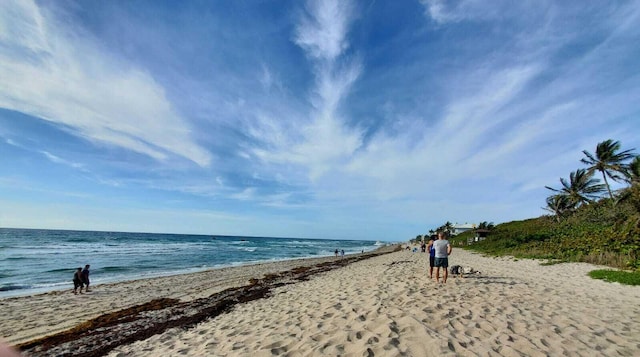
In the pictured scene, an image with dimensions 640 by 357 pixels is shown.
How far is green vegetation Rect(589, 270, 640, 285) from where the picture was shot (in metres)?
11.3

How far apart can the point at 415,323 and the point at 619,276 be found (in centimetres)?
1130

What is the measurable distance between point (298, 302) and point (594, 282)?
1103cm

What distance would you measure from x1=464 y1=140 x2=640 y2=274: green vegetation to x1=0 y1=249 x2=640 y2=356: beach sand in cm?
599

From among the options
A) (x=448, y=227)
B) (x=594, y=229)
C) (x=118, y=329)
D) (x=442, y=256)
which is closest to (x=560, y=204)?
(x=594, y=229)

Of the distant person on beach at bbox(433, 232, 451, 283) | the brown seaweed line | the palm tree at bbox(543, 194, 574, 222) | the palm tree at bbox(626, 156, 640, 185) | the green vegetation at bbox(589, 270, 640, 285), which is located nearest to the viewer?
the brown seaweed line

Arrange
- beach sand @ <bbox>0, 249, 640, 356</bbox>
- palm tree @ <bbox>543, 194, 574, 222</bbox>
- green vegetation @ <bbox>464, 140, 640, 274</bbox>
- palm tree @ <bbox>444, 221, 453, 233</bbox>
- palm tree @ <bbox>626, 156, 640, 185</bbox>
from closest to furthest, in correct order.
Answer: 1. beach sand @ <bbox>0, 249, 640, 356</bbox>
2. green vegetation @ <bbox>464, 140, 640, 274</bbox>
3. palm tree @ <bbox>626, 156, 640, 185</bbox>
4. palm tree @ <bbox>543, 194, 574, 222</bbox>
5. palm tree @ <bbox>444, 221, 453, 233</bbox>

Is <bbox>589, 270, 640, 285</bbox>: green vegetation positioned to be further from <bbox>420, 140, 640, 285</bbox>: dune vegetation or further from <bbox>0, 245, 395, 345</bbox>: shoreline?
<bbox>0, 245, 395, 345</bbox>: shoreline

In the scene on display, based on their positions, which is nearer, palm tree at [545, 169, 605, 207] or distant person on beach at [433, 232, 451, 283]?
distant person on beach at [433, 232, 451, 283]

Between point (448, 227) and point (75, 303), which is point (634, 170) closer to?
point (75, 303)

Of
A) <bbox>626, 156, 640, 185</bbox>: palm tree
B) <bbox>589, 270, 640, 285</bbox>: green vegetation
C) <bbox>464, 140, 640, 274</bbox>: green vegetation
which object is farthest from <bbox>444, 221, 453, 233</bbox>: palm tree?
<bbox>589, 270, 640, 285</bbox>: green vegetation

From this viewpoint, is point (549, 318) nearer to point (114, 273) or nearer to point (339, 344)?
point (339, 344)

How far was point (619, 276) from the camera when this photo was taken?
1210 cm

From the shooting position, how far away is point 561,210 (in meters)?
46.8

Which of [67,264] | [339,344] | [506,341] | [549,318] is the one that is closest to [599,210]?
[549,318]
